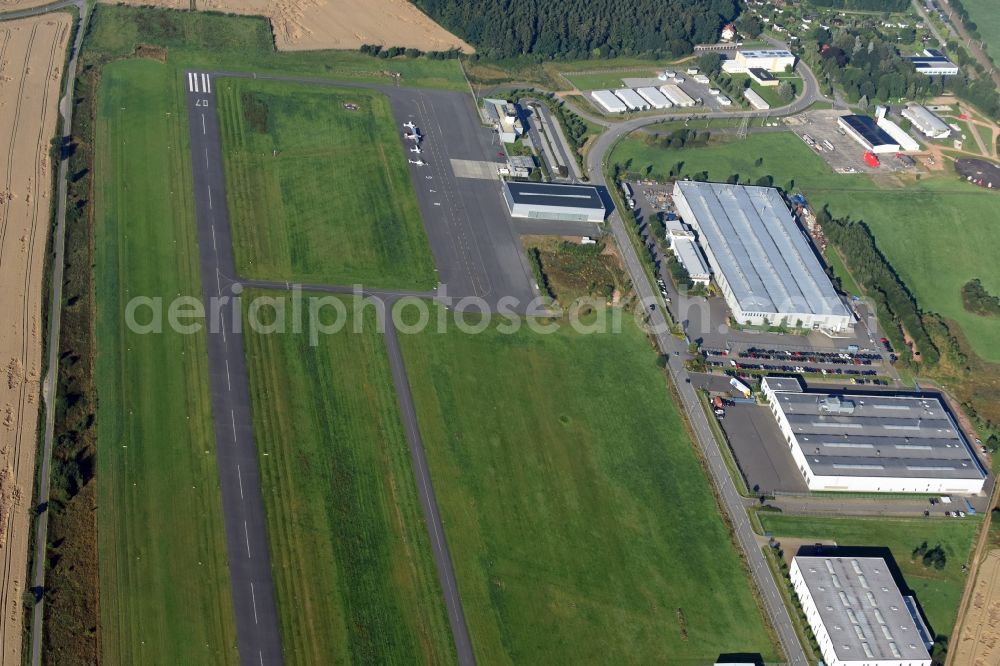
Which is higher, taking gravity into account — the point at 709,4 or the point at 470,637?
the point at 709,4

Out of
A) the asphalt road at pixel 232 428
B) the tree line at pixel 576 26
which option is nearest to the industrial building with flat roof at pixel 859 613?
the asphalt road at pixel 232 428

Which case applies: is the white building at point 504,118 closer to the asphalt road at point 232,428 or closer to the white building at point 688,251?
the white building at point 688,251

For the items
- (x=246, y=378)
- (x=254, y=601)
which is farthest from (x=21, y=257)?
(x=254, y=601)

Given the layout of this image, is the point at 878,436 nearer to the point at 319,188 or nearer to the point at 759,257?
the point at 759,257

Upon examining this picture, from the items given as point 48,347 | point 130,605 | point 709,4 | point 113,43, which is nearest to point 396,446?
point 130,605

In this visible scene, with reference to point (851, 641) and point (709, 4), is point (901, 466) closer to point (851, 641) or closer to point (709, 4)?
point (851, 641)

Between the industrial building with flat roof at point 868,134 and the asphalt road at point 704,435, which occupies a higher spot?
the industrial building with flat roof at point 868,134
